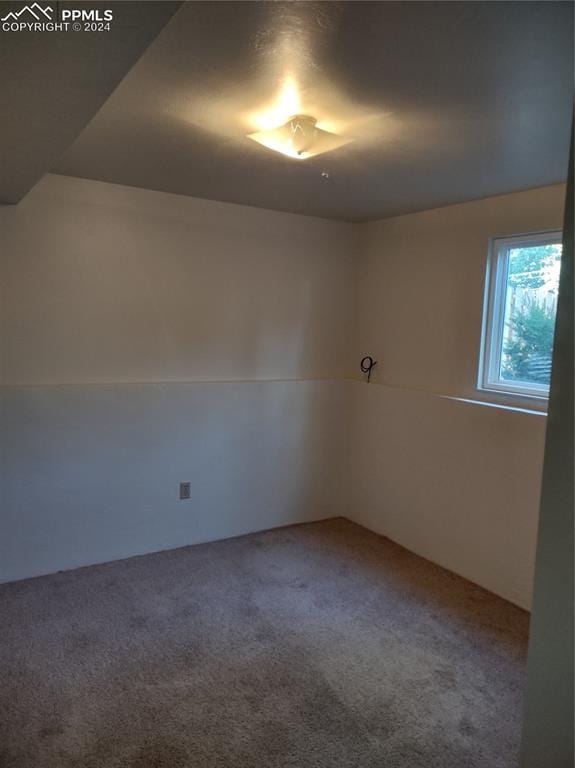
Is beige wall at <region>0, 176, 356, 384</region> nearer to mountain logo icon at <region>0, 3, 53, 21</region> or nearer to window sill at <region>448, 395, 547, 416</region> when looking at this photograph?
window sill at <region>448, 395, 547, 416</region>

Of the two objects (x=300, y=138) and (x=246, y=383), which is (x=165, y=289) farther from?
(x=300, y=138)

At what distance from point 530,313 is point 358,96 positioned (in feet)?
6.01

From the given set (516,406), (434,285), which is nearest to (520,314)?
(516,406)

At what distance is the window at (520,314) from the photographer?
303 cm

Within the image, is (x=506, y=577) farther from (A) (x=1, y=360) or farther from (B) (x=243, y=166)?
(A) (x=1, y=360)

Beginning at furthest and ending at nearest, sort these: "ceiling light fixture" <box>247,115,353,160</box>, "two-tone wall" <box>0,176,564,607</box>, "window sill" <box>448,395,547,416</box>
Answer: "two-tone wall" <box>0,176,564,607</box>, "window sill" <box>448,395,547,416</box>, "ceiling light fixture" <box>247,115,353,160</box>

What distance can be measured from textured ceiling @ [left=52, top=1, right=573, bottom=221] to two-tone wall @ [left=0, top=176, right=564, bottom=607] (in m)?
0.48

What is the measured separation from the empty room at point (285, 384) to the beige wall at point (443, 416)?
0.06ft

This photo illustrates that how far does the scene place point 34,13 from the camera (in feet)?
3.52

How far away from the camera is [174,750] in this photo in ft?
6.32

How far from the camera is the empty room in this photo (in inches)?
57.3

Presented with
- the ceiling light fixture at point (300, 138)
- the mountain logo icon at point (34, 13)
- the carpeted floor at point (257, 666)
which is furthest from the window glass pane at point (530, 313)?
the mountain logo icon at point (34, 13)

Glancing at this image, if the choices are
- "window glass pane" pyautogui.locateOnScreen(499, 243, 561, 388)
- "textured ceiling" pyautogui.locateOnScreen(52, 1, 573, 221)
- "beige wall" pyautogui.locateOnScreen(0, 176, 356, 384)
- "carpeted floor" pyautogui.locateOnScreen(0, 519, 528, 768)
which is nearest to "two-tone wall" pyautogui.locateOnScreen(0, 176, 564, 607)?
"beige wall" pyautogui.locateOnScreen(0, 176, 356, 384)

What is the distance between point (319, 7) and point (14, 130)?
108 cm
